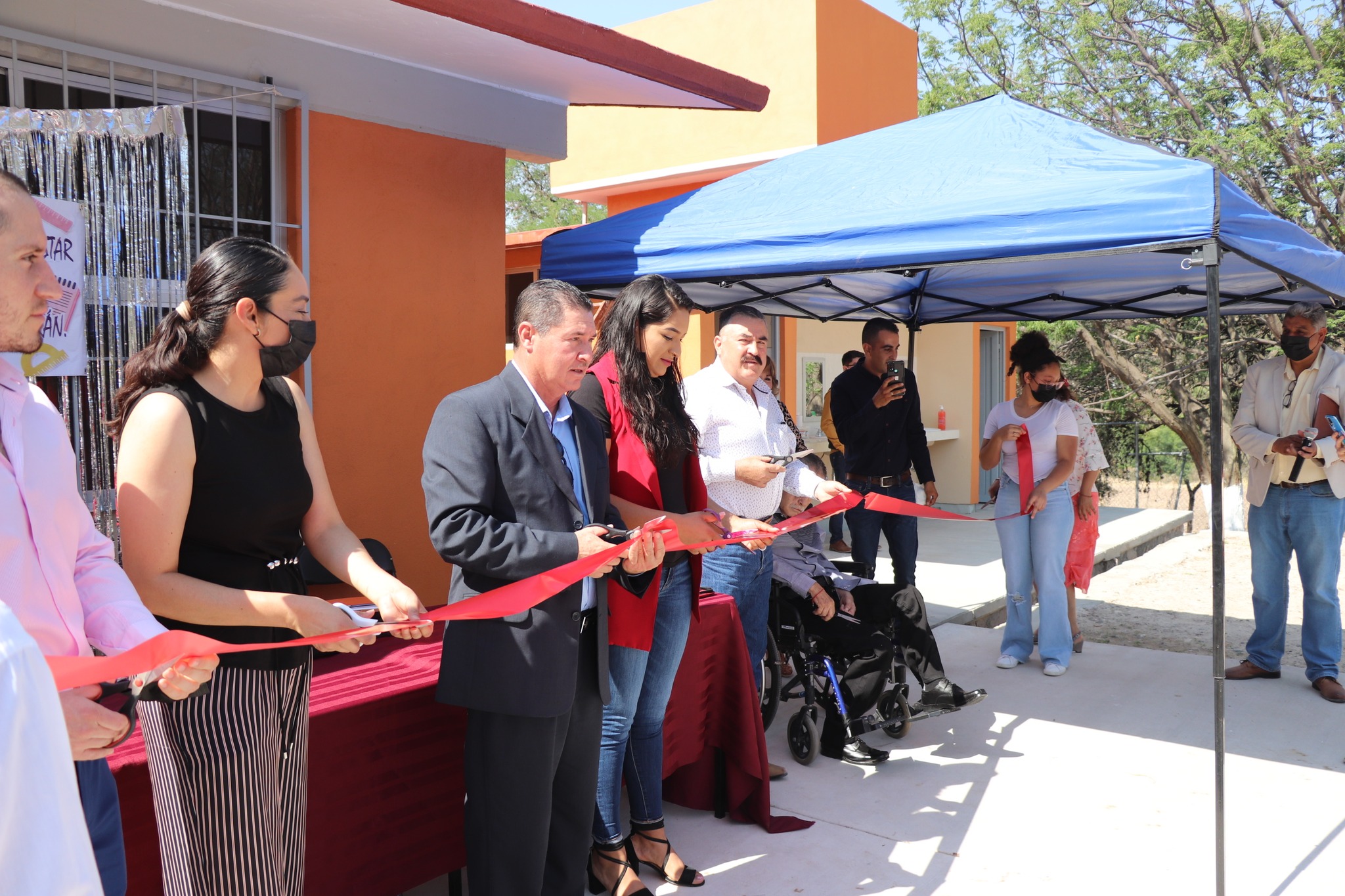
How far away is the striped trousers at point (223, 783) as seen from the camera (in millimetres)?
1917

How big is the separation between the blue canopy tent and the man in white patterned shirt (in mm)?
874

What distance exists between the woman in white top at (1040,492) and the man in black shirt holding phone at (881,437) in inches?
20.2

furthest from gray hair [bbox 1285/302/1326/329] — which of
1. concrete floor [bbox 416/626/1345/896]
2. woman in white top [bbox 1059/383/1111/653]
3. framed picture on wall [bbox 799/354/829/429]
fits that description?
framed picture on wall [bbox 799/354/829/429]

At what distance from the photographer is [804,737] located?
14.7 ft

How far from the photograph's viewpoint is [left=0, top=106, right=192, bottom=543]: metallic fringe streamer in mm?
3754

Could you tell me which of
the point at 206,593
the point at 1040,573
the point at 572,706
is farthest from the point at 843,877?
the point at 1040,573

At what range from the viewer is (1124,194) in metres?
3.61

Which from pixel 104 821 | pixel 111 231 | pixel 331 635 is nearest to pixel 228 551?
pixel 331 635

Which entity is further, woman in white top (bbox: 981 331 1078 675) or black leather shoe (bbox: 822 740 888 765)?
woman in white top (bbox: 981 331 1078 675)

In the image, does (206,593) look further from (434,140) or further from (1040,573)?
(1040,573)

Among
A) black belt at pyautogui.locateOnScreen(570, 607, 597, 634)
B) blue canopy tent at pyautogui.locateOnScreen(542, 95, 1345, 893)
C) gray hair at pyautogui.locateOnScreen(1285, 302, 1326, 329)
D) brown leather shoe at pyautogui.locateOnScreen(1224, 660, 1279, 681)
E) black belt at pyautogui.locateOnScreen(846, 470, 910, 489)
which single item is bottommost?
brown leather shoe at pyautogui.locateOnScreen(1224, 660, 1279, 681)

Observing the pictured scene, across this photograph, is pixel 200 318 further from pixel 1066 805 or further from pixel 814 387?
pixel 814 387

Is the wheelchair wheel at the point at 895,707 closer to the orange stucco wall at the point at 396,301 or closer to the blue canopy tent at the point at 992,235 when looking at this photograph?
the blue canopy tent at the point at 992,235

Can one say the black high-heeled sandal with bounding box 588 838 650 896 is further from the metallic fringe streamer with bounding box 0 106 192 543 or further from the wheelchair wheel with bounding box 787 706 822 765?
the metallic fringe streamer with bounding box 0 106 192 543
